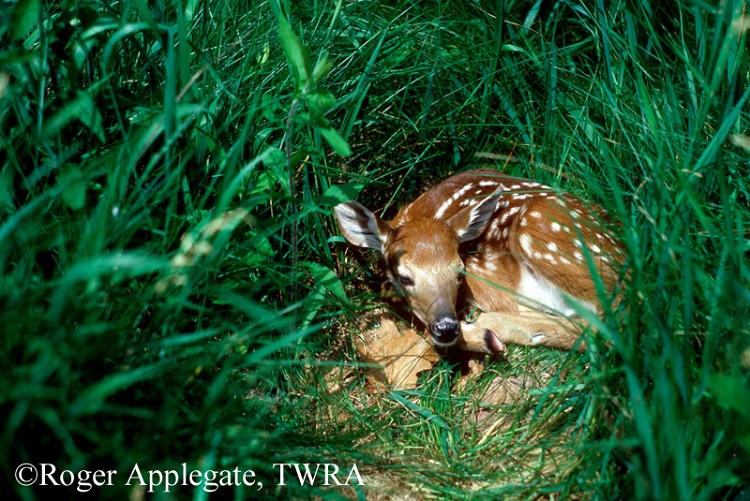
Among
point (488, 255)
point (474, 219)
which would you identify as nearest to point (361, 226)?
point (474, 219)

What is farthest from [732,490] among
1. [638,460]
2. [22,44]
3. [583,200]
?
[22,44]

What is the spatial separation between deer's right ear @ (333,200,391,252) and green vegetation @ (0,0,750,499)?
86mm

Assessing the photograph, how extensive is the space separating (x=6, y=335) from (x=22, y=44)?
1.27m

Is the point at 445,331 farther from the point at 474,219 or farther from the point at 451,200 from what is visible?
the point at 451,200

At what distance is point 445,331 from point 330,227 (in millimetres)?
764

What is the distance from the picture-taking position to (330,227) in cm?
368

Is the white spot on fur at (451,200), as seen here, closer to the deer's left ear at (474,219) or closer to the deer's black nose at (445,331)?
the deer's left ear at (474,219)

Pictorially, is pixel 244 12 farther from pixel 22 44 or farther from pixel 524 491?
pixel 524 491

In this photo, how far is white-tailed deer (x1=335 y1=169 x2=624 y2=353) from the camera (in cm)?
346

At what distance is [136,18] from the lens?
3266mm

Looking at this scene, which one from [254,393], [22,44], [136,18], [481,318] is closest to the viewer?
[22,44]

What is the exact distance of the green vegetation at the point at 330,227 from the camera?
2076 mm

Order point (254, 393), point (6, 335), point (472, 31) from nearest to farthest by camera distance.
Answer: point (6, 335) < point (254, 393) < point (472, 31)

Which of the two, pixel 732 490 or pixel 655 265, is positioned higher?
pixel 655 265
